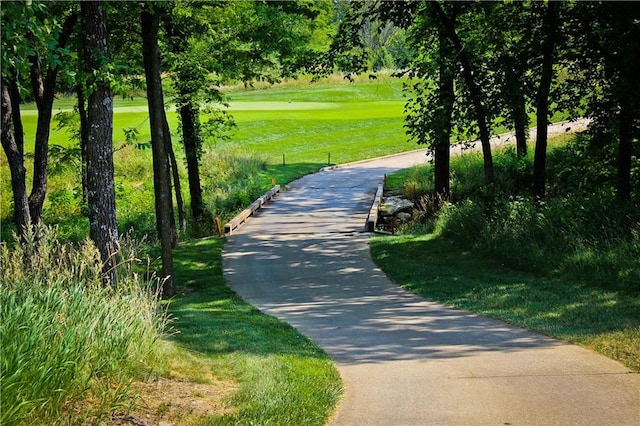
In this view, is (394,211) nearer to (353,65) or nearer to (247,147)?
(353,65)

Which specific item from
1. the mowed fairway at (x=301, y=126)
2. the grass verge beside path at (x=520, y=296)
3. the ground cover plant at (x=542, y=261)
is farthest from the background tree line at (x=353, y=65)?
the mowed fairway at (x=301, y=126)

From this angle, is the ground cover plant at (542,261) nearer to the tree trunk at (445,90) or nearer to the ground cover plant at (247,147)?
the tree trunk at (445,90)

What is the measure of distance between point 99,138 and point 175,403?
5980 mm

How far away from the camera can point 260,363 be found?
8.14 meters

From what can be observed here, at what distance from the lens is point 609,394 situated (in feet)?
24.2

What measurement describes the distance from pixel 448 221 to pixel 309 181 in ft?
60.5

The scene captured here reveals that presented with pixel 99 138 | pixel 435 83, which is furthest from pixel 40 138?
pixel 435 83

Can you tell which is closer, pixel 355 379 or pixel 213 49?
pixel 355 379

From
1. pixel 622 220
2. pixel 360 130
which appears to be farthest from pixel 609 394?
pixel 360 130

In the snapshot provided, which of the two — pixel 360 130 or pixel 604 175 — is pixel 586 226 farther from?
pixel 360 130

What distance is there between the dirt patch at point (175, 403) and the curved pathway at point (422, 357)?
1160 millimetres

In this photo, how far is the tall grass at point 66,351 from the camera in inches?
203

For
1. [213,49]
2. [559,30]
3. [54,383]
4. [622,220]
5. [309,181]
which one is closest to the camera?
[54,383]

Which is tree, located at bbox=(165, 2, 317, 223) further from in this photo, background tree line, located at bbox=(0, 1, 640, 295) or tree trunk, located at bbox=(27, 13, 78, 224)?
tree trunk, located at bbox=(27, 13, 78, 224)
